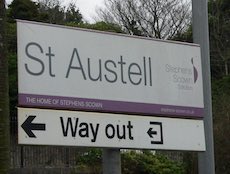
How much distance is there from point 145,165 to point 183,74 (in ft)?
33.8

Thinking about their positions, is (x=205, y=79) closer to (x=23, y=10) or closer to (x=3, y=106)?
(x=3, y=106)

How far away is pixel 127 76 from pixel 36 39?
1.37 meters

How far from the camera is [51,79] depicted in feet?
22.6

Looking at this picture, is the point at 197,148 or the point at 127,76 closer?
the point at 127,76

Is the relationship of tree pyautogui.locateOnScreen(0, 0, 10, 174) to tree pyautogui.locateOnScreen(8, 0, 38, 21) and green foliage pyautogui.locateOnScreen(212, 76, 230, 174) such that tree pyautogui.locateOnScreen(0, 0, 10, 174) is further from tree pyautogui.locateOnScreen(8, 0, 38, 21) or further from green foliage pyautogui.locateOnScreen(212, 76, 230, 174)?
tree pyautogui.locateOnScreen(8, 0, 38, 21)

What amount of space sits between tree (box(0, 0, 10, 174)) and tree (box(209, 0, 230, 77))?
112ft

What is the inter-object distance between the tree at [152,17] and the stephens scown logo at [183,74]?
3496cm

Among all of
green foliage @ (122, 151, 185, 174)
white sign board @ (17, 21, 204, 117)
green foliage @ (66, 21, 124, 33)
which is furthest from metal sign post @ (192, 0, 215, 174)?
green foliage @ (66, 21, 124, 33)

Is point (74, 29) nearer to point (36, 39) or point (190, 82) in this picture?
point (36, 39)

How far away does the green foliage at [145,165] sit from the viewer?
59.0 ft

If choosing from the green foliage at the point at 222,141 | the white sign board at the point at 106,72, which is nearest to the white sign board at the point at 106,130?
the white sign board at the point at 106,72

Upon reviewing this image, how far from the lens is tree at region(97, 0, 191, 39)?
142 feet

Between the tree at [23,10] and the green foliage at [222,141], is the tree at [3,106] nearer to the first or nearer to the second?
the green foliage at [222,141]

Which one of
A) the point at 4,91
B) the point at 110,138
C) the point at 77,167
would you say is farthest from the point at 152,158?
the point at 4,91
